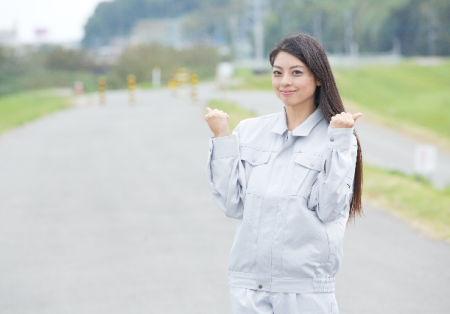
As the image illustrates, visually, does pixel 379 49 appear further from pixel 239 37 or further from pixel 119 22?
pixel 119 22

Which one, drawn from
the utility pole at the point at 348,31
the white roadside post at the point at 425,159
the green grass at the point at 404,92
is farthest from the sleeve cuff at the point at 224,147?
the utility pole at the point at 348,31

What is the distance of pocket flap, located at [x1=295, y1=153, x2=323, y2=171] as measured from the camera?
2.98 m

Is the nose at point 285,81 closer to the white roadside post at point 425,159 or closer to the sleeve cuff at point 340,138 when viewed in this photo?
the sleeve cuff at point 340,138

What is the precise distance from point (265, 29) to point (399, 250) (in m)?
106

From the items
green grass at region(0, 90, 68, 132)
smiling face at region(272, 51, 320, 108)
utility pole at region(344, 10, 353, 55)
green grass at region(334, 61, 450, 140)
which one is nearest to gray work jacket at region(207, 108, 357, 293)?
smiling face at region(272, 51, 320, 108)

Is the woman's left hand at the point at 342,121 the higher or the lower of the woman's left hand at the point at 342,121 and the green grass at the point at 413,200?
the higher

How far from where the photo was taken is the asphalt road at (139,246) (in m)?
6.07

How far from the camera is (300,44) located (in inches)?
121

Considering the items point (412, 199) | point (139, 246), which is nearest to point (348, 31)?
point (412, 199)

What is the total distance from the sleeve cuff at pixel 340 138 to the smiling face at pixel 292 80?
0.28 meters

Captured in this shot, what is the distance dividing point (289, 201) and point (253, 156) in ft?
0.91

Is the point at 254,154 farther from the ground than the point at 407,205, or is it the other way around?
the point at 254,154

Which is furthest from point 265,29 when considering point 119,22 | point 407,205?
point 407,205

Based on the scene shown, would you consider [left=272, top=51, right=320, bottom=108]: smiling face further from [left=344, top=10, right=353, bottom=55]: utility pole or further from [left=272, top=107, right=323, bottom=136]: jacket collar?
[left=344, top=10, right=353, bottom=55]: utility pole
